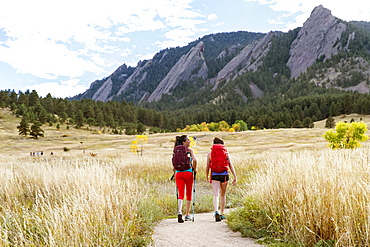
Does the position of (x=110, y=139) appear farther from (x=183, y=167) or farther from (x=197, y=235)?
(x=197, y=235)

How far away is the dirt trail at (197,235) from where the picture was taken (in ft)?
18.2

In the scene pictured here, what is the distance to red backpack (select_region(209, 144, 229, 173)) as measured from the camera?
327 inches

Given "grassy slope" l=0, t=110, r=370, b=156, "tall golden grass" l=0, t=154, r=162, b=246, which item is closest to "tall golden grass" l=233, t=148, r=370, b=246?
"tall golden grass" l=0, t=154, r=162, b=246

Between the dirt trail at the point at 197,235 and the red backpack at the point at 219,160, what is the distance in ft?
5.02

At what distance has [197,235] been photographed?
6.11 metres

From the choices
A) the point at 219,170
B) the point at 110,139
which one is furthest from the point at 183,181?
the point at 110,139

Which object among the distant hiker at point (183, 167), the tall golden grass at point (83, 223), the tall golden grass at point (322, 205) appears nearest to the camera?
the tall golden grass at point (322, 205)

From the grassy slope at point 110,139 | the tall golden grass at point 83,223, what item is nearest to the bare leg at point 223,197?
the tall golden grass at point 83,223

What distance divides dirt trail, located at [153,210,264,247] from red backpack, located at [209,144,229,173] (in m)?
1.53

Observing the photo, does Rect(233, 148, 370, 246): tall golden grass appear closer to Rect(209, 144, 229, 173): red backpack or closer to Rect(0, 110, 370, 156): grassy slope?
Rect(209, 144, 229, 173): red backpack

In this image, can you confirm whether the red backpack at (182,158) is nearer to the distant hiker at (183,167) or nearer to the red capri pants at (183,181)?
the distant hiker at (183,167)

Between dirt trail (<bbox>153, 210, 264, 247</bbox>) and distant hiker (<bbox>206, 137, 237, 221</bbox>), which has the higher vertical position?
distant hiker (<bbox>206, 137, 237, 221</bbox>)

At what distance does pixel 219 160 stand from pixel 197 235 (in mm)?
2684

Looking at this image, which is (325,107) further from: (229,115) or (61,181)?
(61,181)
